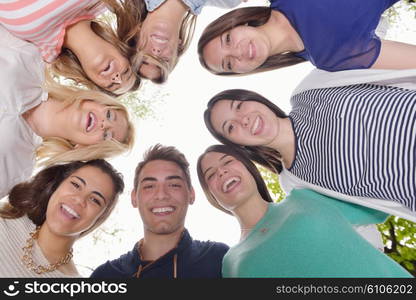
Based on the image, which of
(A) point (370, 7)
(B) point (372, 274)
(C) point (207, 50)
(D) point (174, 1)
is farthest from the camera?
(C) point (207, 50)

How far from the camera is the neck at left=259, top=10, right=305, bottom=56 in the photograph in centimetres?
221

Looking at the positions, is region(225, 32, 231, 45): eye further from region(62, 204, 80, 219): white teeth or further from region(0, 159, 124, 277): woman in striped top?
region(62, 204, 80, 219): white teeth

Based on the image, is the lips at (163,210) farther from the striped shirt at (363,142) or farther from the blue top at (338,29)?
the blue top at (338,29)

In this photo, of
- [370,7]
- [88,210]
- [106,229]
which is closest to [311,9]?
[370,7]

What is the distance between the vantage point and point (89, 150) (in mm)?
2453

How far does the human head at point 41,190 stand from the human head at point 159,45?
73 cm

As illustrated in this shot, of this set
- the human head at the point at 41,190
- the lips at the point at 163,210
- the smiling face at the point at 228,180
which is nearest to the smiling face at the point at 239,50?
the smiling face at the point at 228,180

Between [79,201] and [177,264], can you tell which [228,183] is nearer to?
[177,264]

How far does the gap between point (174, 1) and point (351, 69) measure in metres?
1.02

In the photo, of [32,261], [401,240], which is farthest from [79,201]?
[401,240]

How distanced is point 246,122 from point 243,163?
0.32m

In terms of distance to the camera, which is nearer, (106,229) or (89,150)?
(89,150)

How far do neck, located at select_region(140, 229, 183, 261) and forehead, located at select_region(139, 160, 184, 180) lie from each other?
36 centimetres

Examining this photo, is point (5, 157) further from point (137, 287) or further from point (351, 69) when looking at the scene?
point (351, 69)
